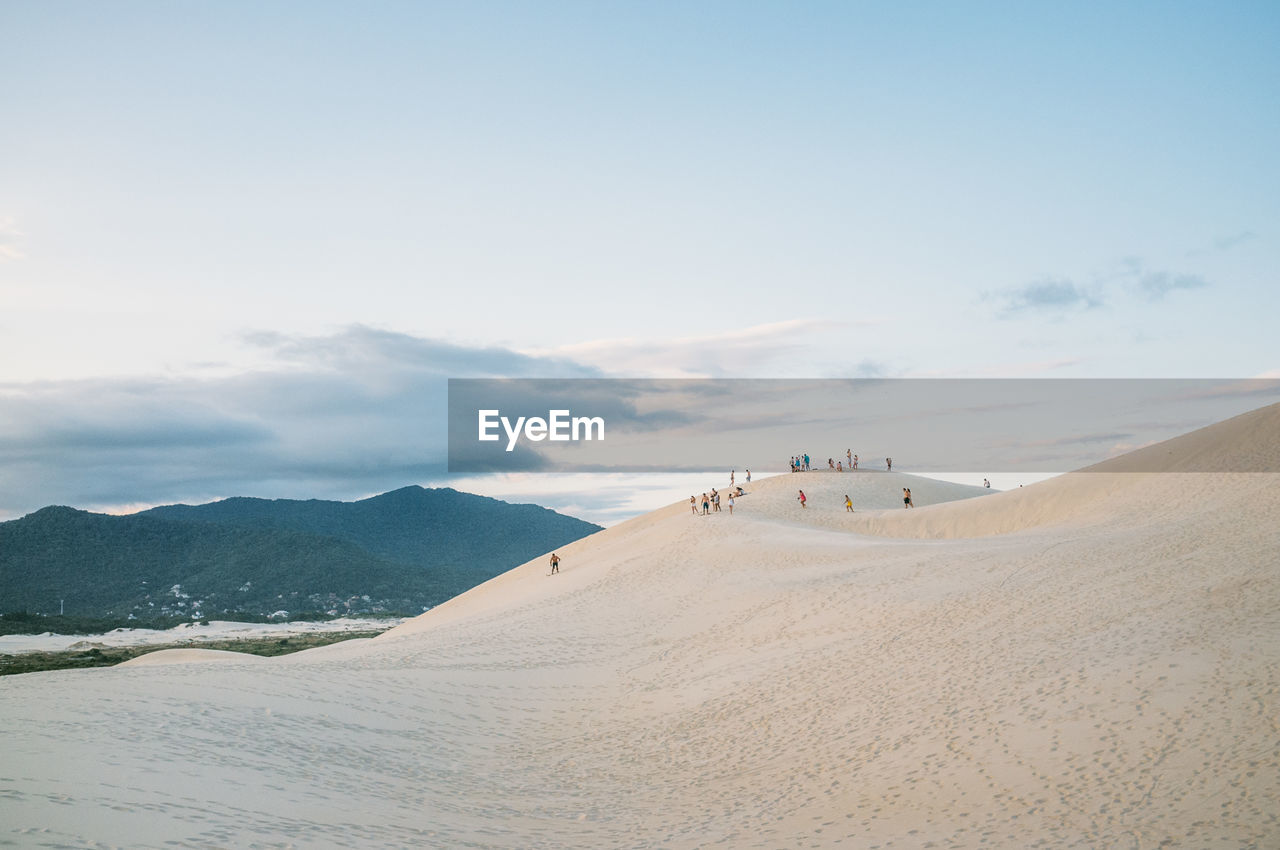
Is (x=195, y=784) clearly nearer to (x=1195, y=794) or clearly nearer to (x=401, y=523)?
(x=1195, y=794)

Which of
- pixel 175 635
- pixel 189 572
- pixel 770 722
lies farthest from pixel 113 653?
pixel 189 572

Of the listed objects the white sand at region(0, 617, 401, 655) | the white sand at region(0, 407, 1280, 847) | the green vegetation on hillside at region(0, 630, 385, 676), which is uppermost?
the white sand at region(0, 407, 1280, 847)

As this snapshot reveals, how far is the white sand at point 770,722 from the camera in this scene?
10234 mm

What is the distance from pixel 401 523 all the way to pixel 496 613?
564 feet

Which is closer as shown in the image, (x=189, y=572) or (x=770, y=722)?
(x=770, y=722)

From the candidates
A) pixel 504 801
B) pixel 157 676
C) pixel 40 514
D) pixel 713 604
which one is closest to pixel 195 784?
pixel 504 801

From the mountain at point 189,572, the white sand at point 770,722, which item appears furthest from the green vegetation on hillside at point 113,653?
the mountain at point 189,572

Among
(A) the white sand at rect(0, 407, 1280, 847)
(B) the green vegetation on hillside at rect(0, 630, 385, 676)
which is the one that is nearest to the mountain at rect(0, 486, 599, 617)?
(B) the green vegetation on hillside at rect(0, 630, 385, 676)

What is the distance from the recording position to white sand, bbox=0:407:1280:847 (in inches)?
403

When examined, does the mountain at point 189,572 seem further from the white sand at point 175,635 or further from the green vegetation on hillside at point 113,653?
the green vegetation on hillside at point 113,653

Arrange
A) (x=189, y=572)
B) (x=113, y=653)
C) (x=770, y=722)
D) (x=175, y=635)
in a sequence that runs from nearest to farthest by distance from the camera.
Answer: (x=770, y=722)
(x=113, y=653)
(x=175, y=635)
(x=189, y=572)

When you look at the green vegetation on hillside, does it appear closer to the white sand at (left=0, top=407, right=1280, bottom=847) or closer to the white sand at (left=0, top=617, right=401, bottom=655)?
the white sand at (left=0, top=617, right=401, bottom=655)

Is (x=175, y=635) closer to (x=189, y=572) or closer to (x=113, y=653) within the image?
(x=113, y=653)

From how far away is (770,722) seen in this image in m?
15.6
